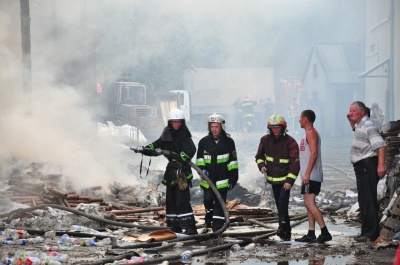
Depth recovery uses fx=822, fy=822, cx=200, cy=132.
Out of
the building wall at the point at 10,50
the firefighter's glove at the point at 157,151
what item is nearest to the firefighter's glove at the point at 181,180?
the firefighter's glove at the point at 157,151

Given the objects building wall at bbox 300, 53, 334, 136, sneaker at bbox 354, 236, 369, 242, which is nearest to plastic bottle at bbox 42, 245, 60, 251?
sneaker at bbox 354, 236, 369, 242

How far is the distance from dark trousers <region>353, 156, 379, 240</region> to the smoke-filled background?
286 inches

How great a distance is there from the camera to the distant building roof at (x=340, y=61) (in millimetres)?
52875

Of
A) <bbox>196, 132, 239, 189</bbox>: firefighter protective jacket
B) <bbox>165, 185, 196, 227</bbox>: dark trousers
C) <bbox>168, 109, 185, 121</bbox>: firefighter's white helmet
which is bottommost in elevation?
<bbox>165, 185, 196, 227</bbox>: dark trousers

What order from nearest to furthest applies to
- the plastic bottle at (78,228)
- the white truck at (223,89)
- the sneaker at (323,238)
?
the sneaker at (323,238), the plastic bottle at (78,228), the white truck at (223,89)

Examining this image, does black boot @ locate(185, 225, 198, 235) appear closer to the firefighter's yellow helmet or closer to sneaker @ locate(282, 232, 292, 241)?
sneaker @ locate(282, 232, 292, 241)

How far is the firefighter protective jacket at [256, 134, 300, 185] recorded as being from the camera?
10289 mm

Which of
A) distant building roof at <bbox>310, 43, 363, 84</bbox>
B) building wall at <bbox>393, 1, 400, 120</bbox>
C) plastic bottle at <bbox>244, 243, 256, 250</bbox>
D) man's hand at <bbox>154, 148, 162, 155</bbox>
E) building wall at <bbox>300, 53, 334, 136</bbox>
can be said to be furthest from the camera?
distant building roof at <bbox>310, 43, 363, 84</bbox>

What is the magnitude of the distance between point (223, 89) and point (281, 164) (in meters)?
49.2

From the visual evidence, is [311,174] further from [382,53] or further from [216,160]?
[382,53]

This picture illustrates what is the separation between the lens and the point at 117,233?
11102 millimetres

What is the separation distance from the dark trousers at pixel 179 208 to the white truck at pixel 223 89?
146ft

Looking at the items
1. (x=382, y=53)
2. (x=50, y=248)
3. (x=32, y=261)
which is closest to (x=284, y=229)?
(x=50, y=248)

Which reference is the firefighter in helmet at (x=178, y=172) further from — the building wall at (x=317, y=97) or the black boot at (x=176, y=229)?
the building wall at (x=317, y=97)
